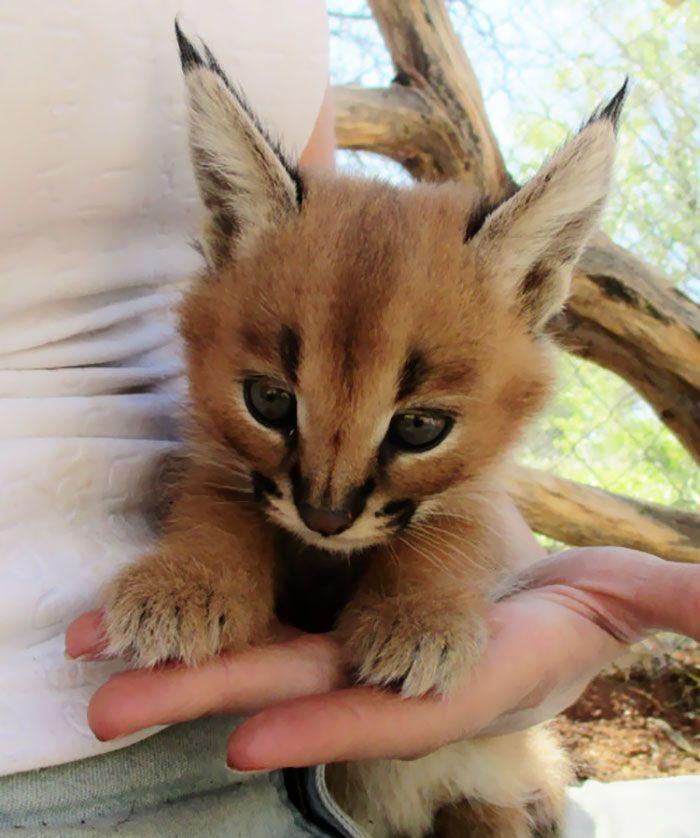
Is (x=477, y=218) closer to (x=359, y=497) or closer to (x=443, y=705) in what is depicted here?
(x=359, y=497)

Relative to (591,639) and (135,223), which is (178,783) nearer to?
(591,639)

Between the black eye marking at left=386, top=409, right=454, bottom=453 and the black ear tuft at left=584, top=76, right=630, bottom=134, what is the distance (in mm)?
459

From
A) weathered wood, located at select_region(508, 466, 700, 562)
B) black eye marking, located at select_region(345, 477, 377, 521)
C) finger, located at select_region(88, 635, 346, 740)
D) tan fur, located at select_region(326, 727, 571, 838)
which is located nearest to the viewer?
finger, located at select_region(88, 635, 346, 740)

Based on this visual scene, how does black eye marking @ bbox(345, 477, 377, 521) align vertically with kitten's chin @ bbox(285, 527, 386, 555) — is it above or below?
above

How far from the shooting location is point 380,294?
44.7 inches

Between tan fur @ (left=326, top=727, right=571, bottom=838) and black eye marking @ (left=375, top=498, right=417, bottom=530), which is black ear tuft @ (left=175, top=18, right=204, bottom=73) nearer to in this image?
black eye marking @ (left=375, top=498, right=417, bottom=530)

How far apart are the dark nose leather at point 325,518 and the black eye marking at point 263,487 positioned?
0.21 ft

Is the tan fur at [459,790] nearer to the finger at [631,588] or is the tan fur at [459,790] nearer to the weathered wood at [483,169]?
the finger at [631,588]

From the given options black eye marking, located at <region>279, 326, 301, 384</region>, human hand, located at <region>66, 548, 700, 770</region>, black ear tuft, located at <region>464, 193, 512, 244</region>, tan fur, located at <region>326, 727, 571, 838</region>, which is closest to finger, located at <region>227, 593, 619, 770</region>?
human hand, located at <region>66, 548, 700, 770</region>

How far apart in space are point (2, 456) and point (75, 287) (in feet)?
0.90

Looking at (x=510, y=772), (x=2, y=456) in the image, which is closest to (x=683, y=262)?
(x=510, y=772)

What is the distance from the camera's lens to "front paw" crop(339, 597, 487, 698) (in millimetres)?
1083

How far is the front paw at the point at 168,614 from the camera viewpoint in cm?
103

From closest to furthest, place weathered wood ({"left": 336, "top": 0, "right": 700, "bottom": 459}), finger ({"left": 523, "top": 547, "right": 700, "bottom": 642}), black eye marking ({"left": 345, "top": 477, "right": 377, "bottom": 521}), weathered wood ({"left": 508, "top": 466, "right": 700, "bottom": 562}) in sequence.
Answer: black eye marking ({"left": 345, "top": 477, "right": 377, "bottom": 521})
finger ({"left": 523, "top": 547, "right": 700, "bottom": 642})
weathered wood ({"left": 336, "top": 0, "right": 700, "bottom": 459})
weathered wood ({"left": 508, "top": 466, "right": 700, "bottom": 562})
